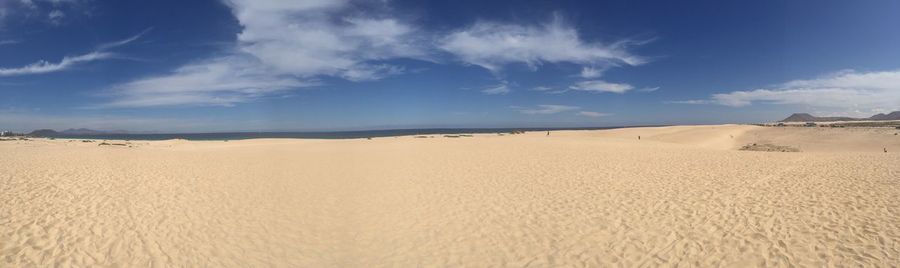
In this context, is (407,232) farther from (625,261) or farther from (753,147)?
(753,147)

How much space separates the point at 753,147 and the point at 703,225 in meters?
25.6

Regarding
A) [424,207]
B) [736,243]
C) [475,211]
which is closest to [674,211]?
[736,243]

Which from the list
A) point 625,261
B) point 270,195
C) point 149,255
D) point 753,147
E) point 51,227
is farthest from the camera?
point 753,147

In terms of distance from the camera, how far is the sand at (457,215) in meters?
9.45

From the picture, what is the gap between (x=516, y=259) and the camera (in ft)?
30.9

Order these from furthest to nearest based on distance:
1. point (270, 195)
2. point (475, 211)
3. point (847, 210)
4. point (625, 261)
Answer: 1. point (270, 195)
2. point (475, 211)
3. point (847, 210)
4. point (625, 261)

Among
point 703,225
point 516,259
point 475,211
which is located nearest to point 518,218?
point 475,211

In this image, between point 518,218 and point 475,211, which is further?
point 475,211

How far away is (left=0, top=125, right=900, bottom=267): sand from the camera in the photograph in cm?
945

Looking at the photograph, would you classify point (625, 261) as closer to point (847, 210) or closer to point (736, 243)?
point (736, 243)

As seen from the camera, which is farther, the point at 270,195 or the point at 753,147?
the point at 753,147

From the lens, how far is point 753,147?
3158 cm

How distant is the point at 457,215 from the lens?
508 inches

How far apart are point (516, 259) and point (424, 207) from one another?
515cm
